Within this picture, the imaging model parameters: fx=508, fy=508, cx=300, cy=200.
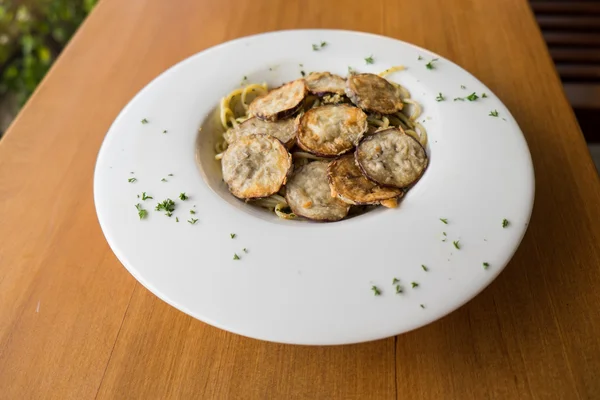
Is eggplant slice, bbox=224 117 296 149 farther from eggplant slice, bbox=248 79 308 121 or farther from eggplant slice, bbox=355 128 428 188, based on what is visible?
eggplant slice, bbox=355 128 428 188

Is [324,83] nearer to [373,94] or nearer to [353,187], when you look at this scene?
[373,94]

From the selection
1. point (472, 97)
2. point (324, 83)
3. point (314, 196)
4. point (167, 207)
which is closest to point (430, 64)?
point (472, 97)

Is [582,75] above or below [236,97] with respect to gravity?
below

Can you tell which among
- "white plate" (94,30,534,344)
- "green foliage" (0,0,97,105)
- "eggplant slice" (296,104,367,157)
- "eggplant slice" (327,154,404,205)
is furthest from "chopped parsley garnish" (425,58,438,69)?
"green foliage" (0,0,97,105)

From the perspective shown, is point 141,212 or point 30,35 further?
point 30,35

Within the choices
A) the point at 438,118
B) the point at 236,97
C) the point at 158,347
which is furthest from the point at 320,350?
the point at 236,97

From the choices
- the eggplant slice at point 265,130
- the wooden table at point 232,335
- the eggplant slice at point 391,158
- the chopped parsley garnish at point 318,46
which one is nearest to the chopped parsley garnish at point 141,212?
the wooden table at point 232,335

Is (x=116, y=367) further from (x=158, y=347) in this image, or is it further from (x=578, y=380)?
(x=578, y=380)
